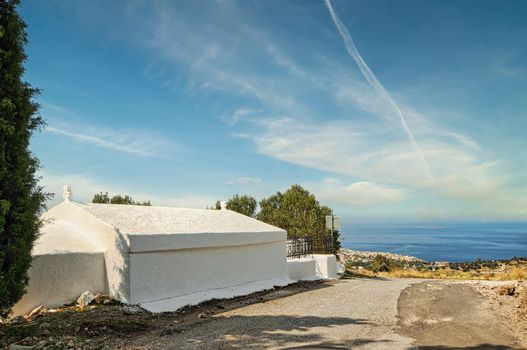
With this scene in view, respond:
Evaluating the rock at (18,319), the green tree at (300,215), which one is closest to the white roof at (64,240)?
the rock at (18,319)

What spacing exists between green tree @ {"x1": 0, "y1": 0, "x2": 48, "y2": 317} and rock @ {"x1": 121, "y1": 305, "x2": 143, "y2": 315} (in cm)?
255

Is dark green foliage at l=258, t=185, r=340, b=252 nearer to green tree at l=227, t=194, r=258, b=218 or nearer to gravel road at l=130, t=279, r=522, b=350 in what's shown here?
green tree at l=227, t=194, r=258, b=218

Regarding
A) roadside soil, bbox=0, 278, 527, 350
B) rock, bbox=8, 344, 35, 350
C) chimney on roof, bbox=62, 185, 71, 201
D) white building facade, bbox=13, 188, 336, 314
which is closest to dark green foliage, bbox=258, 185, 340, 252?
white building facade, bbox=13, 188, 336, 314

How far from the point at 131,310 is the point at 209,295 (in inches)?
125

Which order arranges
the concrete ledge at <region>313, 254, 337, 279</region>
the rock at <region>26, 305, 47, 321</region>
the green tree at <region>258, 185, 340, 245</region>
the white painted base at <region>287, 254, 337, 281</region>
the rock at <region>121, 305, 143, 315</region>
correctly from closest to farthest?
1. the rock at <region>26, 305, 47, 321</region>
2. the rock at <region>121, 305, 143, 315</region>
3. the white painted base at <region>287, 254, 337, 281</region>
4. the concrete ledge at <region>313, 254, 337, 279</region>
5. the green tree at <region>258, 185, 340, 245</region>

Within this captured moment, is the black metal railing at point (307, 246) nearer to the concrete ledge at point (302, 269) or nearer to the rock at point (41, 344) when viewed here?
the concrete ledge at point (302, 269)

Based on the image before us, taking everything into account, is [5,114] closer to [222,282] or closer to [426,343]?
[222,282]

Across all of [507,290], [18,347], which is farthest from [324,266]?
[18,347]

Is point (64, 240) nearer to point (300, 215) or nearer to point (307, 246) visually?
point (307, 246)

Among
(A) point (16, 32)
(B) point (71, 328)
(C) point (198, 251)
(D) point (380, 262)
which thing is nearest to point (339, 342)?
(B) point (71, 328)

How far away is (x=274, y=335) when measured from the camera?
28.0 ft

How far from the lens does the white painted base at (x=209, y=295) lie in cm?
1146

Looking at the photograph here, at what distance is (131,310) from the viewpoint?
10.5 meters

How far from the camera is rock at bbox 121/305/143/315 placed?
10.4 m
